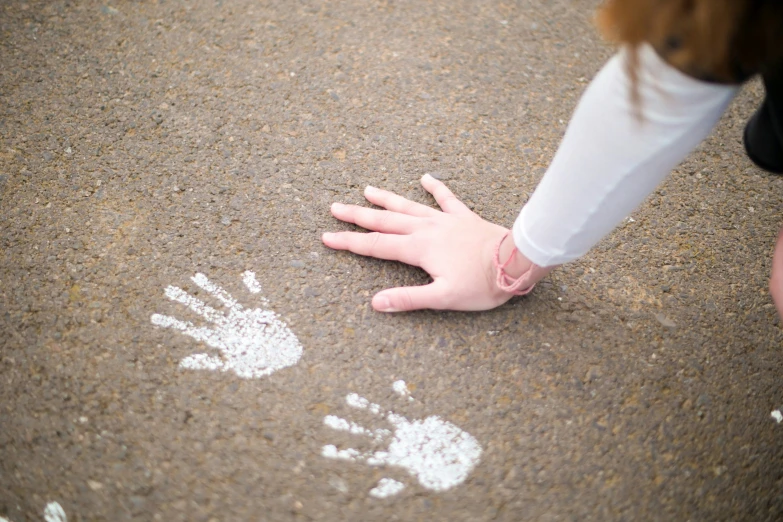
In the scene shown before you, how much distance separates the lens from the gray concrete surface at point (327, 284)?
1.02 metres

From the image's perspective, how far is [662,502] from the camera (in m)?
1.03

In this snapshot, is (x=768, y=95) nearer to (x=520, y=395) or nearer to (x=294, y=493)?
(x=520, y=395)

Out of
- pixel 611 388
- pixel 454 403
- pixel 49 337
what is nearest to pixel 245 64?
pixel 49 337

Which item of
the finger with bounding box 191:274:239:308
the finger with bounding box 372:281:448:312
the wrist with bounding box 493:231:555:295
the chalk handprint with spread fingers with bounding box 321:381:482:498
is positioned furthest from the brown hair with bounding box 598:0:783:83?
the finger with bounding box 191:274:239:308

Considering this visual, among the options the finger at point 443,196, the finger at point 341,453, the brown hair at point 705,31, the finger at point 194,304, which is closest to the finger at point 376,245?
the finger at point 443,196

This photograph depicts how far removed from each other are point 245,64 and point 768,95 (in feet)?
3.99

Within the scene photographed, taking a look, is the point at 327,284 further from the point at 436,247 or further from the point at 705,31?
the point at 705,31

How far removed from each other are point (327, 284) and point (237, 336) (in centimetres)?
21

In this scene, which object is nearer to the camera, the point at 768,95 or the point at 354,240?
the point at 768,95

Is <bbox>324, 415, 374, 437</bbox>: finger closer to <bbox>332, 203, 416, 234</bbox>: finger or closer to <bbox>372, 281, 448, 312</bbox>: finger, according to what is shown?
<bbox>372, 281, 448, 312</bbox>: finger

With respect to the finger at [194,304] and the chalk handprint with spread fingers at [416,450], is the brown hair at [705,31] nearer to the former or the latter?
the chalk handprint with spread fingers at [416,450]

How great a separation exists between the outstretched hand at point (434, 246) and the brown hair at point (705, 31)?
1.54ft

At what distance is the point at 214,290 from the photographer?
1.20 meters

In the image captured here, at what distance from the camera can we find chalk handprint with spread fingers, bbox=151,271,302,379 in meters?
1.11
